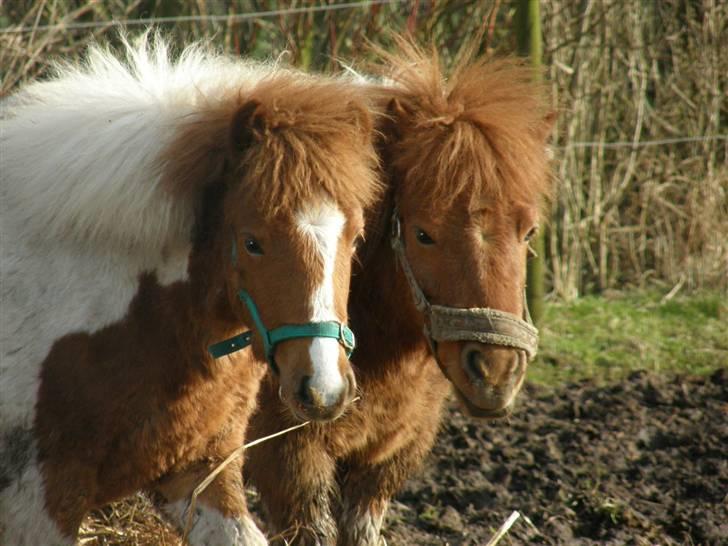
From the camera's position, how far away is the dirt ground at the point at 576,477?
445 cm

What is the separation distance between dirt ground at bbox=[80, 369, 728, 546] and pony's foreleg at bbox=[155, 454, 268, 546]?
0.81 meters

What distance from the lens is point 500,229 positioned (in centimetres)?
353

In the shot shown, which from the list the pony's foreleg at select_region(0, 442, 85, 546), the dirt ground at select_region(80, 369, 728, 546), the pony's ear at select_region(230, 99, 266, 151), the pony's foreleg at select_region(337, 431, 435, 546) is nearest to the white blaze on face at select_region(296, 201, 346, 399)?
the pony's ear at select_region(230, 99, 266, 151)

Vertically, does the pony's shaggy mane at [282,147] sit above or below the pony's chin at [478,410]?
above

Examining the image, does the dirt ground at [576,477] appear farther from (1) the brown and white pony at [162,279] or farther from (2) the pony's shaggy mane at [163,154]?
(2) the pony's shaggy mane at [163,154]

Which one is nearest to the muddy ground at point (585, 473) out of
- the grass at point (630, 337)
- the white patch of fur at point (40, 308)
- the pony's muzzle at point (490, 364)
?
the grass at point (630, 337)

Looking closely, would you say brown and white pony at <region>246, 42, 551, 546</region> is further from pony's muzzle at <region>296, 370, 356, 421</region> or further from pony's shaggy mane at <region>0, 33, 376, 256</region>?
pony's muzzle at <region>296, 370, 356, 421</region>

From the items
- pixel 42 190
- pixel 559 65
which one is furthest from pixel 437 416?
pixel 559 65

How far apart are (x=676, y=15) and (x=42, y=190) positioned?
6.54 metres

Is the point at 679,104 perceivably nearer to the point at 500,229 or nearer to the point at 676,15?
the point at 676,15

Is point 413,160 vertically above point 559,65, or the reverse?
point 413,160

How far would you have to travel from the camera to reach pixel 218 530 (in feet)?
10.6

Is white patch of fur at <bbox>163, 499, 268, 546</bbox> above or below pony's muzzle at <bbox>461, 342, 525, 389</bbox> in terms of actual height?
below

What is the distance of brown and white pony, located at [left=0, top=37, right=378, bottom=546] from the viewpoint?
2.98 metres
